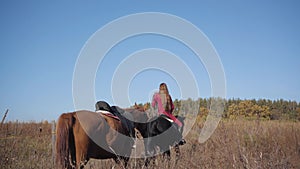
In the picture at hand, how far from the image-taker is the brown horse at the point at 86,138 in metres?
4.27

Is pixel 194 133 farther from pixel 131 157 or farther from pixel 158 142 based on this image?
pixel 131 157

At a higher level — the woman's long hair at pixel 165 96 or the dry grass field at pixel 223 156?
the woman's long hair at pixel 165 96

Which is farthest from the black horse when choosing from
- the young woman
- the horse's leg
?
the horse's leg

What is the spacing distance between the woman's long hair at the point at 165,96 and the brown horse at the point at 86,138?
67.8 inches

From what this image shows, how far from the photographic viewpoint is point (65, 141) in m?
4.28

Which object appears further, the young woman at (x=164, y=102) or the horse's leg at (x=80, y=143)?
the young woman at (x=164, y=102)

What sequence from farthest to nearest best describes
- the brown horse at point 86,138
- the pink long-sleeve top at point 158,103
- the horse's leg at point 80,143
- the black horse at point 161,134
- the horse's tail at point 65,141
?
1. the pink long-sleeve top at point 158,103
2. the black horse at point 161,134
3. the horse's leg at point 80,143
4. the brown horse at point 86,138
5. the horse's tail at point 65,141

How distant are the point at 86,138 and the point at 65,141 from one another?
1.44 ft

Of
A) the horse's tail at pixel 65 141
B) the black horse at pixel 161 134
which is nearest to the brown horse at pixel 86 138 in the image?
the horse's tail at pixel 65 141

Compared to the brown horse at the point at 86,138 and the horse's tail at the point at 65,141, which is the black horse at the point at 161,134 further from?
the horse's tail at the point at 65,141

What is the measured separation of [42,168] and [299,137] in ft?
19.4

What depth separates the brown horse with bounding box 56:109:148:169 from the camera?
4.27 meters

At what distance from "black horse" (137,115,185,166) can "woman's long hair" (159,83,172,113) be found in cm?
30

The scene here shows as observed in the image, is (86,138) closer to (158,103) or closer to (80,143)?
(80,143)
